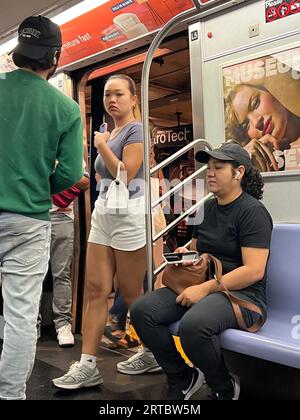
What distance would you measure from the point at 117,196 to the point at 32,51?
951 millimetres

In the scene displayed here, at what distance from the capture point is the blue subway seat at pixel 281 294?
2.04 metres

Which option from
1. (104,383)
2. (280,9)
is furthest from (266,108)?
(104,383)

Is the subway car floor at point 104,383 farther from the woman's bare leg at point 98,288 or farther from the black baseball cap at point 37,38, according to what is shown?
the black baseball cap at point 37,38

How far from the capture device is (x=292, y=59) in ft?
8.57

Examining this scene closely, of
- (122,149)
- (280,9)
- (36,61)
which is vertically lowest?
(122,149)

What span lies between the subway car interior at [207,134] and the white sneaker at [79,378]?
37mm

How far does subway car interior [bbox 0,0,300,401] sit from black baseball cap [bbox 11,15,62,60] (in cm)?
70

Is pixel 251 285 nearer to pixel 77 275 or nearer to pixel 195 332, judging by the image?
pixel 195 332

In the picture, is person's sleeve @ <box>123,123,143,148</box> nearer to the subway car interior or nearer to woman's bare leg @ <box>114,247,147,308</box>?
the subway car interior

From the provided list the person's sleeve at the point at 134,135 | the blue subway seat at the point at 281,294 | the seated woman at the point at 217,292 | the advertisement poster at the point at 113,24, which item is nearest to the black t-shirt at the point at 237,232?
the seated woman at the point at 217,292

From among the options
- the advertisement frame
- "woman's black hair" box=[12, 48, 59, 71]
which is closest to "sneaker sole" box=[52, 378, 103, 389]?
the advertisement frame

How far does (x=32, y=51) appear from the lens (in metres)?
1.99

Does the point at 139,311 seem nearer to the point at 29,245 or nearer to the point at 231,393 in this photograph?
the point at 231,393

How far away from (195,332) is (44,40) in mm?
1457
